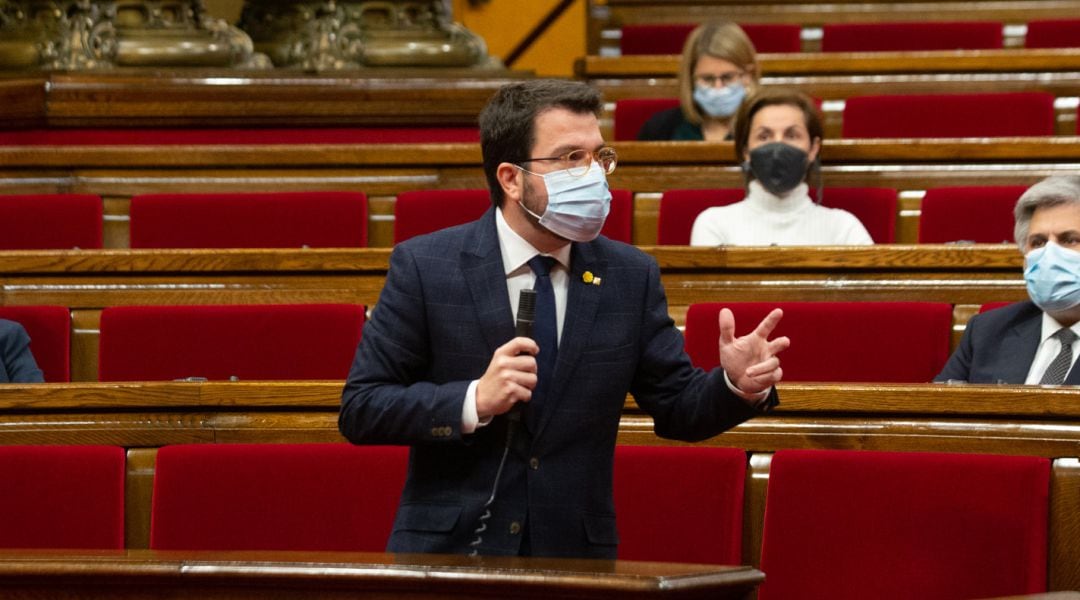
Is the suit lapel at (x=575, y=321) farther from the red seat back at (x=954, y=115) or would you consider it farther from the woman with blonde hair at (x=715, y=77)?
the red seat back at (x=954, y=115)

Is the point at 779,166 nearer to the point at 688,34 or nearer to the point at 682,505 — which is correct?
the point at 682,505

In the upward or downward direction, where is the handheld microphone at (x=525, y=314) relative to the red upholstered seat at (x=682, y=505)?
upward

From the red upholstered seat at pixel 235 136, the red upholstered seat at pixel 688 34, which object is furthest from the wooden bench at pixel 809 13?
the red upholstered seat at pixel 235 136

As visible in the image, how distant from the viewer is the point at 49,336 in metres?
1.02

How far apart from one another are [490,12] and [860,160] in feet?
3.27

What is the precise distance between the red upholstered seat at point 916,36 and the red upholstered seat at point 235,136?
2.01ft

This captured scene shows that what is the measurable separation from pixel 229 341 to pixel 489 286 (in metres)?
0.41

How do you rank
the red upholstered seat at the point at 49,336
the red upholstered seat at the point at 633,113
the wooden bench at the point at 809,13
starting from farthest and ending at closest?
the wooden bench at the point at 809,13, the red upholstered seat at the point at 633,113, the red upholstered seat at the point at 49,336

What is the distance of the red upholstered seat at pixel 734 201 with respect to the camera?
4.06 feet

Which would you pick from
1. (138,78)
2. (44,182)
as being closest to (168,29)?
(138,78)

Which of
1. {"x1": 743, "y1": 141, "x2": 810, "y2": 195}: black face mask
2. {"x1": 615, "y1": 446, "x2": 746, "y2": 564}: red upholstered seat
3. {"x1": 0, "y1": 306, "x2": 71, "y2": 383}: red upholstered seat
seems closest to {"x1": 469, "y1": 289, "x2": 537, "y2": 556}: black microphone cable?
{"x1": 615, "y1": 446, "x2": 746, "y2": 564}: red upholstered seat

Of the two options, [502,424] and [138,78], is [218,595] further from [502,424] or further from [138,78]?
[138,78]

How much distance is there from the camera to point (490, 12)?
86.7 inches

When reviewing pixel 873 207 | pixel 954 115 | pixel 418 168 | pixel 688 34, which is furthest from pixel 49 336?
pixel 688 34
